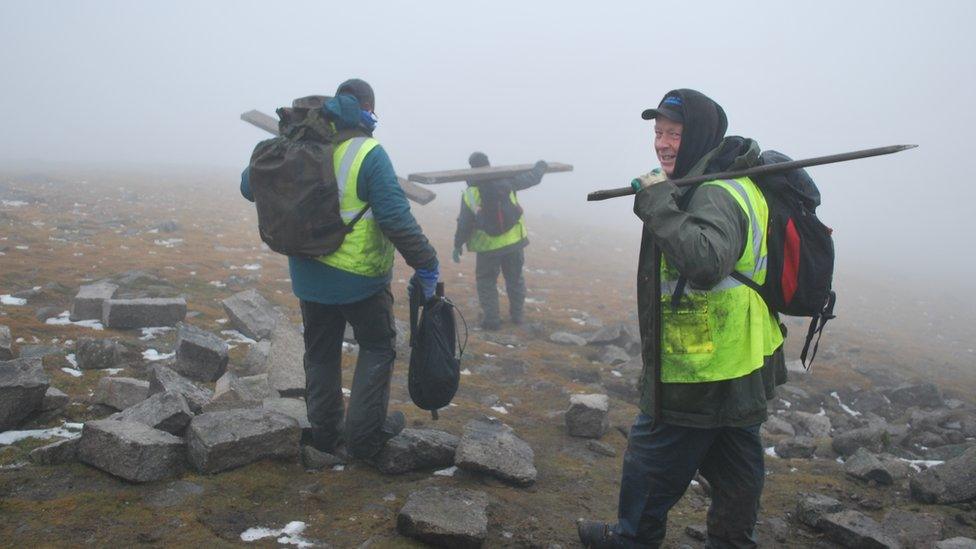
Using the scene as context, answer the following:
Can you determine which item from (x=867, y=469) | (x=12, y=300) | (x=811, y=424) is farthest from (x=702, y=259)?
(x=12, y=300)

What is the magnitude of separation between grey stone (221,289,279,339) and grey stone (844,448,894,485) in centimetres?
607

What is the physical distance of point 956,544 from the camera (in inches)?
147

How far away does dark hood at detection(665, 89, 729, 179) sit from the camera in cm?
299

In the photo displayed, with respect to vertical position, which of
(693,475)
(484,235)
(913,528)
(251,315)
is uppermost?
(484,235)

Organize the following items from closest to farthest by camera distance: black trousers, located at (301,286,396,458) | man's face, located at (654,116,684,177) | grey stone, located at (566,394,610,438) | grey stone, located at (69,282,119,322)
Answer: man's face, located at (654,116,684,177), black trousers, located at (301,286,396,458), grey stone, located at (566,394,610,438), grey stone, located at (69,282,119,322)

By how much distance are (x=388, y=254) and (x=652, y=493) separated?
233cm

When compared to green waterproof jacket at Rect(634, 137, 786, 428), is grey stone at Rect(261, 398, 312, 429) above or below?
below

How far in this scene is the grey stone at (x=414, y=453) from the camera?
4.26m

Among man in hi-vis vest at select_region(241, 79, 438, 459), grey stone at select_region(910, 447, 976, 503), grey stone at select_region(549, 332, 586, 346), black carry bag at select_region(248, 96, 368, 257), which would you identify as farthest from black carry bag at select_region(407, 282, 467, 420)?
grey stone at select_region(549, 332, 586, 346)

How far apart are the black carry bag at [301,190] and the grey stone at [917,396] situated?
310 inches

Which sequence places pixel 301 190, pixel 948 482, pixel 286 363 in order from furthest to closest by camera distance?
pixel 286 363 < pixel 948 482 < pixel 301 190

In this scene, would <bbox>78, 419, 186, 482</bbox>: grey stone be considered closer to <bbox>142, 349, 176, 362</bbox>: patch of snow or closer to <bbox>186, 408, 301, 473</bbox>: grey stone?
<bbox>186, 408, 301, 473</bbox>: grey stone

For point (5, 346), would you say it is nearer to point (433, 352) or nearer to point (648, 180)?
point (433, 352)

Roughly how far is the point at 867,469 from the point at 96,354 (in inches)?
263
